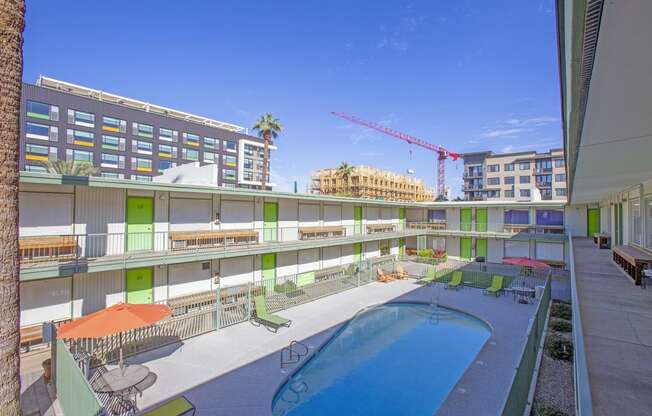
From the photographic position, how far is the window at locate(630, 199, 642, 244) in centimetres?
1248

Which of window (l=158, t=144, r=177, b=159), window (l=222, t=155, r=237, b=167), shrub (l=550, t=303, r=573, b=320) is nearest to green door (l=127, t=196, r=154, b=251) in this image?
shrub (l=550, t=303, r=573, b=320)

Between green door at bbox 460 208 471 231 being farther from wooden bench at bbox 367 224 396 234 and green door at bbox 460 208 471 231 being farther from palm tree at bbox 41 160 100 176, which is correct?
palm tree at bbox 41 160 100 176

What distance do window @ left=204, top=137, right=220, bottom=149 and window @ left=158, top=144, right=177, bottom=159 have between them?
6.44m

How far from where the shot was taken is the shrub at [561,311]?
14491 millimetres

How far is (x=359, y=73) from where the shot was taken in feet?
91.2

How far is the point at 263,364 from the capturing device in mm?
10609

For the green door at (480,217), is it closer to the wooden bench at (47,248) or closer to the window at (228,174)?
the wooden bench at (47,248)

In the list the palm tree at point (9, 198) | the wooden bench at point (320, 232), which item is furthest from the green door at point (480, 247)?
the palm tree at point (9, 198)

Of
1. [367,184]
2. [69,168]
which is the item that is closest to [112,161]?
[69,168]

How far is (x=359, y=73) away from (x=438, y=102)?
773 centimetres

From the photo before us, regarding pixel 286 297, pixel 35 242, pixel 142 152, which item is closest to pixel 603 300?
pixel 286 297

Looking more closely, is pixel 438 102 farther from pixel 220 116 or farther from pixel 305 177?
pixel 220 116

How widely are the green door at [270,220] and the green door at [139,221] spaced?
21.3 feet

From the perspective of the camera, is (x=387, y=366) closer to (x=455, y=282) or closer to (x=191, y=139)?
(x=455, y=282)
